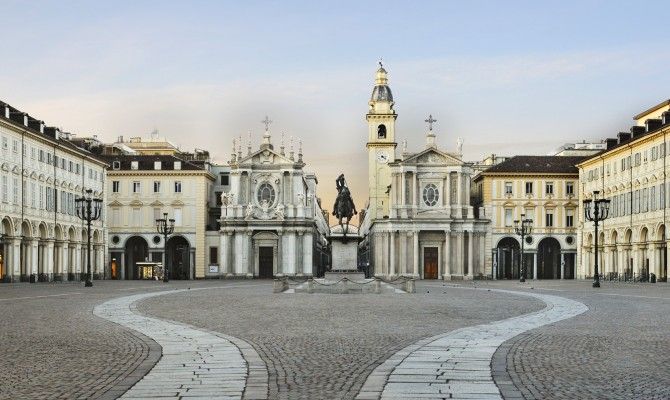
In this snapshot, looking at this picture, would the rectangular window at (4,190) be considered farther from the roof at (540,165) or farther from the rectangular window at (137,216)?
the roof at (540,165)

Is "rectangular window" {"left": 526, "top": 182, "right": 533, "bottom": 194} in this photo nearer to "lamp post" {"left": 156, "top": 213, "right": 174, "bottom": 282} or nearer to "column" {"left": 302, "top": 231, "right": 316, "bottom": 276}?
"column" {"left": 302, "top": 231, "right": 316, "bottom": 276}

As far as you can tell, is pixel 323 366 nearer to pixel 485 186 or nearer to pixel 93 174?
pixel 93 174

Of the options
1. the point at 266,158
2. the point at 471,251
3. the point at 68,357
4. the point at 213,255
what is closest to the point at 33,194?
the point at 213,255

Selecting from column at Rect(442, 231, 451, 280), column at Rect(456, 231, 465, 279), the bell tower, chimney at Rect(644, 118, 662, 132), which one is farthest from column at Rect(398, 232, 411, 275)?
chimney at Rect(644, 118, 662, 132)

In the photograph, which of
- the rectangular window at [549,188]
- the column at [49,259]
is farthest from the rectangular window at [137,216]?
the rectangular window at [549,188]

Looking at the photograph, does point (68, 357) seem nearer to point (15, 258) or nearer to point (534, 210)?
point (15, 258)

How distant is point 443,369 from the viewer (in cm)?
1498

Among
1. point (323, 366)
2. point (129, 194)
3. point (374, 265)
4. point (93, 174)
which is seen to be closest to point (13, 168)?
point (93, 174)

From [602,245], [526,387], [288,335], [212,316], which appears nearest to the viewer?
[526,387]

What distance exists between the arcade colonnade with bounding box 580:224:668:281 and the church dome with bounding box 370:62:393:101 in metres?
38.5

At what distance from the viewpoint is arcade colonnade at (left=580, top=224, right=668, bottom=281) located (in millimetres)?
79000

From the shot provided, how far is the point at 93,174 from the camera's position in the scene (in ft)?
319

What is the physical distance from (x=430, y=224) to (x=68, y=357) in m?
93.5

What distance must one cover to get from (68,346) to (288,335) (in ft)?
16.3
